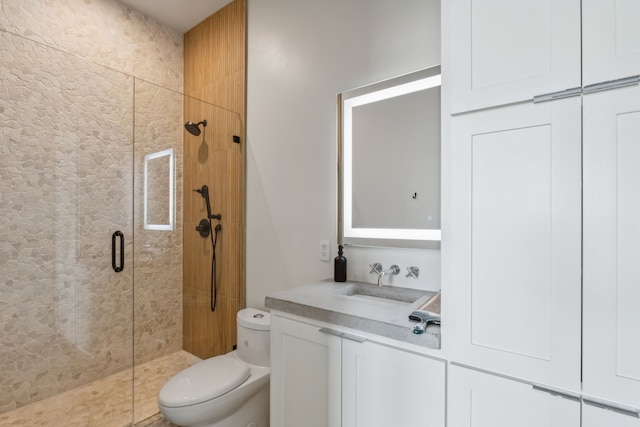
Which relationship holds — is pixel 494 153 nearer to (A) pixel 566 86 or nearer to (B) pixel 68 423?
(A) pixel 566 86

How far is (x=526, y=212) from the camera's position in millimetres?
838

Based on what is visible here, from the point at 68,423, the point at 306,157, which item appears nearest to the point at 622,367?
the point at 306,157

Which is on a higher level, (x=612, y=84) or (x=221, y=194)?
(x=612, y=84)

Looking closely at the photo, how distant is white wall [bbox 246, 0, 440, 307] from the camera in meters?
A: 1.56

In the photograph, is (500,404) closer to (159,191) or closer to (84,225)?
(159,191)

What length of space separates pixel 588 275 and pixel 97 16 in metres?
3.06

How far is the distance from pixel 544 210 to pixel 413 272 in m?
0.76

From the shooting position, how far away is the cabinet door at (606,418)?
709 millimetres

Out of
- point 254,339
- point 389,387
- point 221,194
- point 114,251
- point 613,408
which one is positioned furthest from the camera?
point 221,194

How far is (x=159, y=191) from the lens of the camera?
2.26m

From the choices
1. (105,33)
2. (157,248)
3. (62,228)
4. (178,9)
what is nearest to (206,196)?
(157,248)

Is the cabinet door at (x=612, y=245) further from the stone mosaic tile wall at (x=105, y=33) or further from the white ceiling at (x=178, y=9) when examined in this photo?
the stone mosaic tile wall at (x=105, y=33)

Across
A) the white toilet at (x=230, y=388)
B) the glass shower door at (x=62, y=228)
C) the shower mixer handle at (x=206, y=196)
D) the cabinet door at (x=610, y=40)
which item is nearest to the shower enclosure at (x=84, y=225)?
the glass shower door at (x=62, y=228)

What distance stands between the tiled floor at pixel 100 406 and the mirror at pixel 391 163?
1.57 meters
